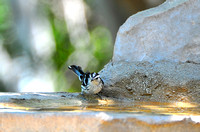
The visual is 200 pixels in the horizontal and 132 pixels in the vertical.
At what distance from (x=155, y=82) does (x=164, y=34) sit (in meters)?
1.10

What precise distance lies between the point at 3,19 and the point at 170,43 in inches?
379

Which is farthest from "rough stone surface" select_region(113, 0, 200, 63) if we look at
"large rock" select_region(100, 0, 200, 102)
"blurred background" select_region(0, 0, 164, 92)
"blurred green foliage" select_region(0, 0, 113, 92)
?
"blurred green foliage" select_region(0, 0, 113, 92)

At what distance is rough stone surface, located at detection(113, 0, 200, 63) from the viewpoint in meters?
6.85

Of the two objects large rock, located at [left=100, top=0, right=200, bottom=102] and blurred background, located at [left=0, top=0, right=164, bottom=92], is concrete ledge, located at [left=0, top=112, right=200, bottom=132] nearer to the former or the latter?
large rock, located at [left=100, top=0, right=200, bottom=102]

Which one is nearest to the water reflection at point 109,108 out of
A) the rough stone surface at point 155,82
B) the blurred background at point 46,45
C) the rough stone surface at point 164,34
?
the rough stone surface at point 155,82

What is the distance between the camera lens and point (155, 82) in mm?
6414

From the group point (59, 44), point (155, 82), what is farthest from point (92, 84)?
point (59, 44)

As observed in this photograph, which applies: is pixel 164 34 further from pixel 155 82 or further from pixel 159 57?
pixel 155 82

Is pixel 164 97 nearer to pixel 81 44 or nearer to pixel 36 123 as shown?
pixel 36 123

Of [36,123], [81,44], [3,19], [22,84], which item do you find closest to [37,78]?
[22,84]

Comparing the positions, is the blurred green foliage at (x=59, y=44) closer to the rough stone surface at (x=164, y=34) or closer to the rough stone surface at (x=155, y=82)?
the rough stone surface at (x=164, y=34)

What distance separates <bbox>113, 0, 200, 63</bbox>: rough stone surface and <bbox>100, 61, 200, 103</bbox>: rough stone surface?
0.81 ft

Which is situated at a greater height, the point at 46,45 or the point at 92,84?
the point at 46,45

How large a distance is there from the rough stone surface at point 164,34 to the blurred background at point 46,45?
6.13 m
